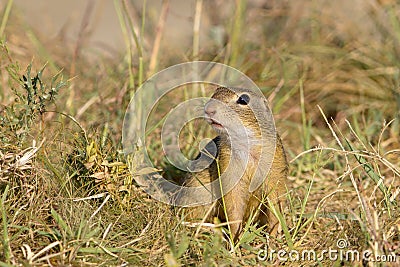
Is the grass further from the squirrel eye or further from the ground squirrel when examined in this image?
the squirrel eye

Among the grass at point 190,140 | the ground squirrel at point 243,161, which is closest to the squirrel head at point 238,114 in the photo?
→ the ground squirrel at point 243,161

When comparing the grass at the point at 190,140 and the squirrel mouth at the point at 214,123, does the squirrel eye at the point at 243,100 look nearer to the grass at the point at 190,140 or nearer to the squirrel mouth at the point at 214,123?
the squirrel mouth at the point at 214,123

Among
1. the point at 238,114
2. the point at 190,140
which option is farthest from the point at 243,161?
the point at 190,140

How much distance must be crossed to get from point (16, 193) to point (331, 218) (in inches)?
57.1

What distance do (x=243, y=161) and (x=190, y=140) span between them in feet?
2.95

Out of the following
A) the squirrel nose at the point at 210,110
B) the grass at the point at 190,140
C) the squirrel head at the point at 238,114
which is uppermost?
the squirrel nose at the point at 210,110

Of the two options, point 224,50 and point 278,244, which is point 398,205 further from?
point 224,50

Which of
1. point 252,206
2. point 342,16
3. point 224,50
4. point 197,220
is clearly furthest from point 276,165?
point 342,16

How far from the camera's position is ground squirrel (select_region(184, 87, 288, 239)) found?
275 cm

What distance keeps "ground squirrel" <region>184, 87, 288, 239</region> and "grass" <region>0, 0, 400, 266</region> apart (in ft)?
0.29

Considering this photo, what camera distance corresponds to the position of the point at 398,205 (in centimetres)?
276

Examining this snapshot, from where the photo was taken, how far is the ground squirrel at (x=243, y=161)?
275 cm

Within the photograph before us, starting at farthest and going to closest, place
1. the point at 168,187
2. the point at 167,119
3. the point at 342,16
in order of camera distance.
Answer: the point at 342,16 → the point at 167,119 → the point at 168,187

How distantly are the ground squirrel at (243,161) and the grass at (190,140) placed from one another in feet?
0.29
